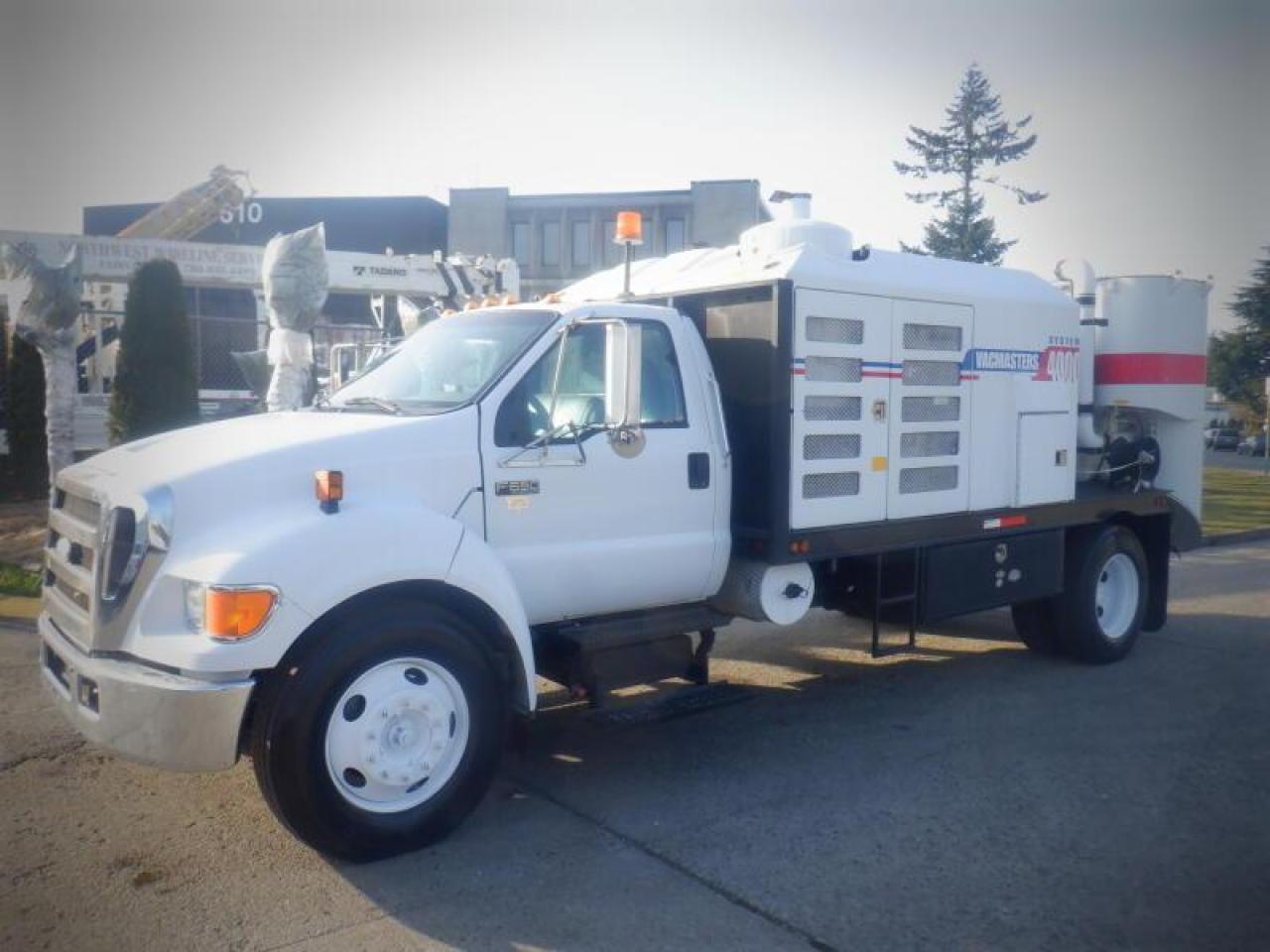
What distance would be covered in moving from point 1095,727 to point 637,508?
125 inches

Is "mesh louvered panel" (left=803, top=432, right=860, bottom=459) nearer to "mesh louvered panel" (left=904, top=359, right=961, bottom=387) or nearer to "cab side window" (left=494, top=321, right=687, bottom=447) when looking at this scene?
"mesh louvered panel" (left=904, top=359, right=961, bottom=387)

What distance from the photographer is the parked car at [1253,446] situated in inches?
2217

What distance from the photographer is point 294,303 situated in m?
11.2

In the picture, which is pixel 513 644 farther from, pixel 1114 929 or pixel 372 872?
pixel 1114 929

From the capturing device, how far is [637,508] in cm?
567

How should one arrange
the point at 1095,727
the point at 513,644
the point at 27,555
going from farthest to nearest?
the point at 27,555 → the point at 1095,727 → the point at 513,644

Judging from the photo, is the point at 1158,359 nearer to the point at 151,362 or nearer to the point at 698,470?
the point at 698,470

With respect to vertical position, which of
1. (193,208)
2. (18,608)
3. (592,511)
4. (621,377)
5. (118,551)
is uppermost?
(193,208)

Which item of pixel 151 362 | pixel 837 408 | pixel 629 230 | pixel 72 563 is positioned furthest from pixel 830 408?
pixel 151 362

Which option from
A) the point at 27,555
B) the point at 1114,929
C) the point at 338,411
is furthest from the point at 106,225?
the point at 1114,929

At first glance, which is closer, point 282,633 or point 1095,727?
point 282,633

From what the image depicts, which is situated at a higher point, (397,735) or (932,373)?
(932,373)

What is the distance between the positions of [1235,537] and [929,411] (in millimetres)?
11776

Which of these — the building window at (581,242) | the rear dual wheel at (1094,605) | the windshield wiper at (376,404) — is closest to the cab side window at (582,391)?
the windshield wiper at (376,404)
